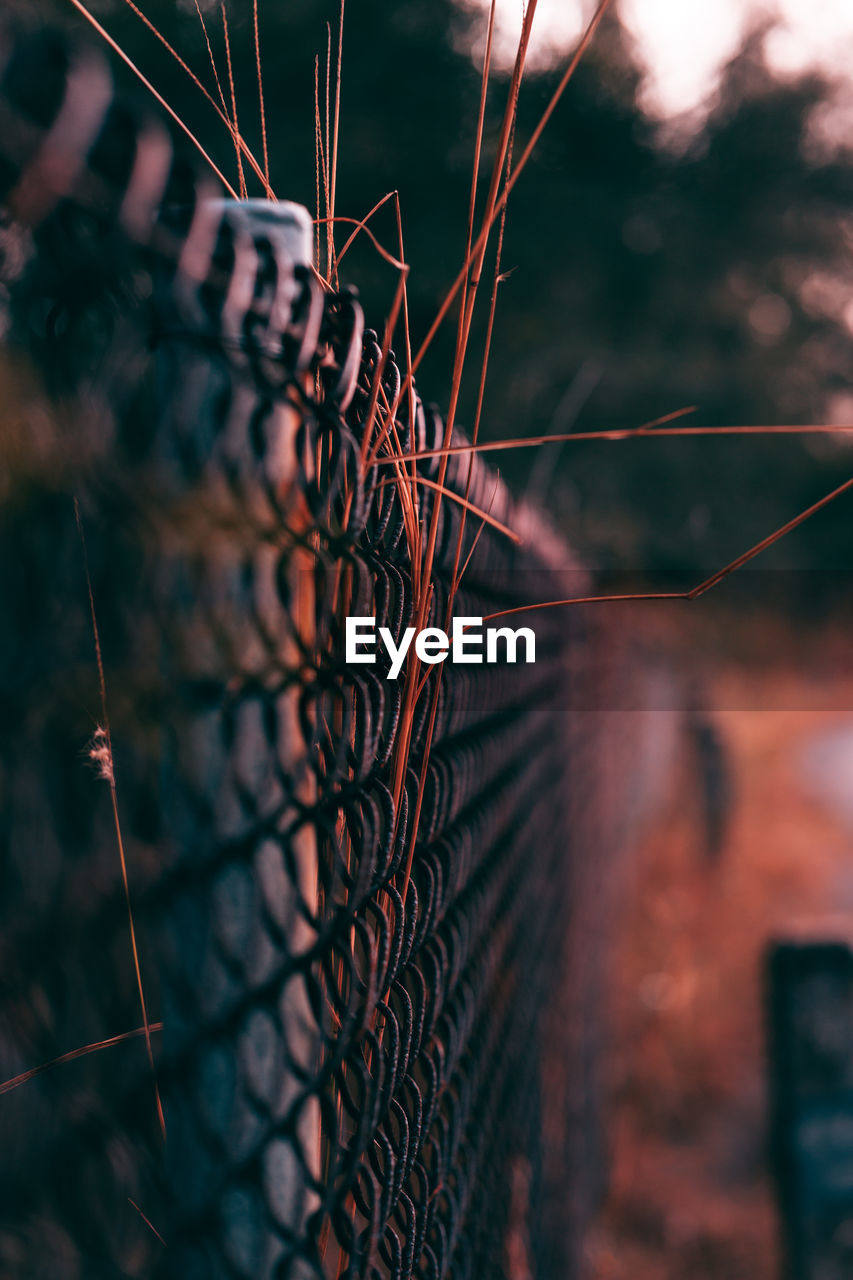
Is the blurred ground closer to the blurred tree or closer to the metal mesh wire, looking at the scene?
the metal mesh wire

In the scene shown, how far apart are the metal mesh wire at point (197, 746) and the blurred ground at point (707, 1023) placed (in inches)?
113

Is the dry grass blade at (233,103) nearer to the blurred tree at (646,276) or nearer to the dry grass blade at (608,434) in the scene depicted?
the dry grass blade at (608,434)

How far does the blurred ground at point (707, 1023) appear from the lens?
11.6 feet

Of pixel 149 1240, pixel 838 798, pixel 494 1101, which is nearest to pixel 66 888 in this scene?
pixel 149 1240

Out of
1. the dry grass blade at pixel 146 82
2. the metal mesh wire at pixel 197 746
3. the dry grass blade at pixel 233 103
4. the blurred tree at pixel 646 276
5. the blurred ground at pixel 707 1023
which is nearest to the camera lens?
the metal mesh wire at pixel 197 746

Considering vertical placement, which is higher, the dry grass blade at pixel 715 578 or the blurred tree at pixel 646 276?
the blurred tree at pixel 646 276

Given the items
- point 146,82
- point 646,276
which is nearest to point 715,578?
point 146,82

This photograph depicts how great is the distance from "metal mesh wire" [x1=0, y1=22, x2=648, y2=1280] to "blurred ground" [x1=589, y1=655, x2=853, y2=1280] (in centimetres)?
288

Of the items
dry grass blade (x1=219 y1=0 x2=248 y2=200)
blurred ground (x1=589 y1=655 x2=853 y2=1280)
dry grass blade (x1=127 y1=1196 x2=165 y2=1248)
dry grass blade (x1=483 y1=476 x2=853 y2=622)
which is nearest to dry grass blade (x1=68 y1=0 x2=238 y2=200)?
dry grass blade (x1=219 y1=0 x2=248 y2=200)

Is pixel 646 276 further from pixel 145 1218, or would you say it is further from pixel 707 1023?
pixel 145 1218

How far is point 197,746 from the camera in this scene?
0.68m

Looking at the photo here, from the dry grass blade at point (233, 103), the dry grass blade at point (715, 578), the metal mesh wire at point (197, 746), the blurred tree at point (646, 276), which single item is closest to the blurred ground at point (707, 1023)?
the metal mesh wire at point (197, 746)

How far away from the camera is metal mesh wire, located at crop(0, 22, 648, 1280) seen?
19.1 inches

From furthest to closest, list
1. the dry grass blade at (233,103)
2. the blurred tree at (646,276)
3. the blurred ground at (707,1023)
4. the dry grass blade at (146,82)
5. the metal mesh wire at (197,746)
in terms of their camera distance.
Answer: the blurred tree at (646,276), the blurred ground at (707,1023), the dry grass blade at (233,103), the dry grass blade at (146,82), the metal mesh wire at (197,746)
